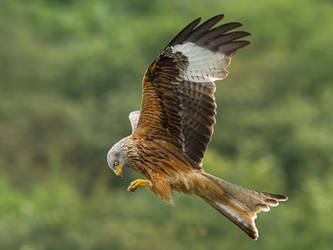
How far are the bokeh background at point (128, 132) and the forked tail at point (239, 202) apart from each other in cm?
2090

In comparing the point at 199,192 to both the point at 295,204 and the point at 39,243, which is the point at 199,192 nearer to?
the point at 39,243

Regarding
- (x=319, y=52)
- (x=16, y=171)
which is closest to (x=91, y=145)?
(x=16, y=171)

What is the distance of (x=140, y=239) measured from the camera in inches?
1292

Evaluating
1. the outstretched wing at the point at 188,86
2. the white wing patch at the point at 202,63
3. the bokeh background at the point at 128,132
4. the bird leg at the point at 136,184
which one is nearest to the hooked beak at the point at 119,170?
the bird leg at the point at 136,184

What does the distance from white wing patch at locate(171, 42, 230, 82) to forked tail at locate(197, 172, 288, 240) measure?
119 centimetres

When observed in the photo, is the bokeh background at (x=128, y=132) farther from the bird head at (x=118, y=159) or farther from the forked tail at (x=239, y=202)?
the bird head at (x=118, y=159)

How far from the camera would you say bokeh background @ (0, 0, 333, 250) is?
34031 millimetres

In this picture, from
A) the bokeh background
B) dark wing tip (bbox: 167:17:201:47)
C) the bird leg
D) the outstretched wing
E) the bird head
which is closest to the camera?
dark wing tip (bbox: 167:17:201:47)

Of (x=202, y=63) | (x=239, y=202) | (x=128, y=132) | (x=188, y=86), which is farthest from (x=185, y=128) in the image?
(x=128, y=132)

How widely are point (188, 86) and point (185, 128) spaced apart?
0.52 metres

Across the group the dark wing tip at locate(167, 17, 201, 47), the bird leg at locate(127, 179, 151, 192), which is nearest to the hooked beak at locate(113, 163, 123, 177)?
the bird leg at locate(127, 179, 151, 192)

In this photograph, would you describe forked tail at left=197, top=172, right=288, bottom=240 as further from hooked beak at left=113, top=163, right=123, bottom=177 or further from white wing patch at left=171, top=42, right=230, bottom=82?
white wing patch at left=171, top=42, right=230, bottom=82

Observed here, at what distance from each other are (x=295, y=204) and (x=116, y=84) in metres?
14.3

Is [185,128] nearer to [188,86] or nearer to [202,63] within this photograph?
[188,86]
